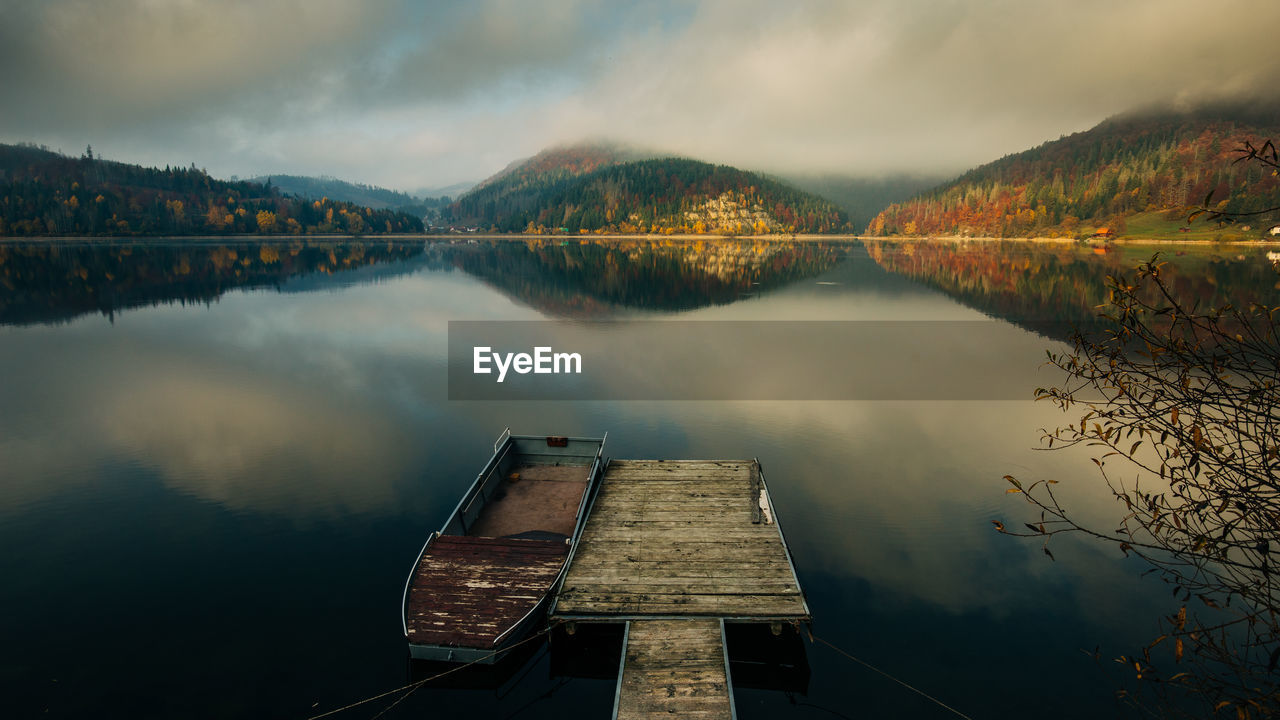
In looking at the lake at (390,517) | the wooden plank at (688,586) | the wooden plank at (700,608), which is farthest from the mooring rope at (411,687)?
the wooden plank at (688,586)

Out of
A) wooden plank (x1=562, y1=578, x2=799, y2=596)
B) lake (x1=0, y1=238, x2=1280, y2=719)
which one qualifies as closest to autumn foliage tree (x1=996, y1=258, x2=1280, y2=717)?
lake (x1=0, y1=238, x2=1280, y2=719)

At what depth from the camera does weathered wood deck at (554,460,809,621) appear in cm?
1678

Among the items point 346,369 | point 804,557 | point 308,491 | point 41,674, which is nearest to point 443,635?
point 41,674

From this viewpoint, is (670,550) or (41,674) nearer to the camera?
(41,674)

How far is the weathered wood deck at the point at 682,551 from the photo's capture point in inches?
661

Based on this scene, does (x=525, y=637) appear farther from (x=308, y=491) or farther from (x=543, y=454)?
(x=308, y=491)

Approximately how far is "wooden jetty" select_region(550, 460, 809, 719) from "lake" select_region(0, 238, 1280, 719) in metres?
1.83

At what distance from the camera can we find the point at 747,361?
50.0 metres

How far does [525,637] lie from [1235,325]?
2558 inches

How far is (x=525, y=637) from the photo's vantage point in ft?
55.6

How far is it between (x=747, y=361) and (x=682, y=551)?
31863mm

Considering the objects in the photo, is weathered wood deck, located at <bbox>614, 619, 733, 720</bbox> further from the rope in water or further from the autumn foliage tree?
the autumn foliage tree

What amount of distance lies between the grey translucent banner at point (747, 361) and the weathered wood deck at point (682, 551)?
15899 mm

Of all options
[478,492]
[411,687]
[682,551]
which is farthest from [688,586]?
[478,492]
